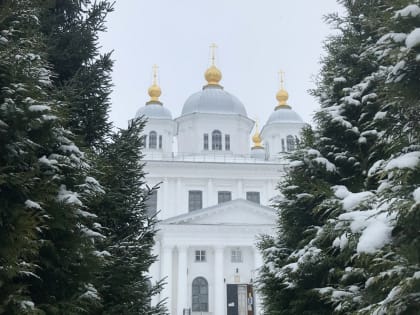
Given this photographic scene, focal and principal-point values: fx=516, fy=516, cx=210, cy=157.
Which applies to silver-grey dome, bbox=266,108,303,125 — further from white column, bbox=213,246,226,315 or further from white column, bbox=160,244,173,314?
white column, bbox=160,244,173,314

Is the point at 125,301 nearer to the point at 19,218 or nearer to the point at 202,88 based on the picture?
the point at 19,218

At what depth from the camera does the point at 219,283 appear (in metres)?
34.8

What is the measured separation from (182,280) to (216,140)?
1424cm

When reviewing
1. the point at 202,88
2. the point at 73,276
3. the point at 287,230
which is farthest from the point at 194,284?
the point at 73,276

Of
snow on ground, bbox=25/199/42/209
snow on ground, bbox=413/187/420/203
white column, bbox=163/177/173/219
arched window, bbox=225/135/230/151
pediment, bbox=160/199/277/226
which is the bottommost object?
snow on ground, bbox=413/187/420/203

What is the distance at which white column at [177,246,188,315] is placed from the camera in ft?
112

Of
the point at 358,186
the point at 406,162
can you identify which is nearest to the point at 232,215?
the point at 358,186

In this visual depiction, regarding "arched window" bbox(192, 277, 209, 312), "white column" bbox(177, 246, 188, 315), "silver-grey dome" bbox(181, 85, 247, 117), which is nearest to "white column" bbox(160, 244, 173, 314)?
"white column" bbox(177, 246, 188, 315)

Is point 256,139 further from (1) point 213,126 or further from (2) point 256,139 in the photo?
(1) point 213,126

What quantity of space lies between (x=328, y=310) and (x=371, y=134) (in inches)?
107

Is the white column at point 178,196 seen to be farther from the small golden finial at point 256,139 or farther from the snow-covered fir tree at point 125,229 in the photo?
the snow-covered fir tree at point 125,229

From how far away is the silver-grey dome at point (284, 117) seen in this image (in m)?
48.6

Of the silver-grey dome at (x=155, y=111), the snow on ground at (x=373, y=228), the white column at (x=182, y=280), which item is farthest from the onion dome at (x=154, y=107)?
the snow on ground at (x=373, y=228)

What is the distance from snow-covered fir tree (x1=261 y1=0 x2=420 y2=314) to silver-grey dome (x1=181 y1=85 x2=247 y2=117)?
36.1 metres
